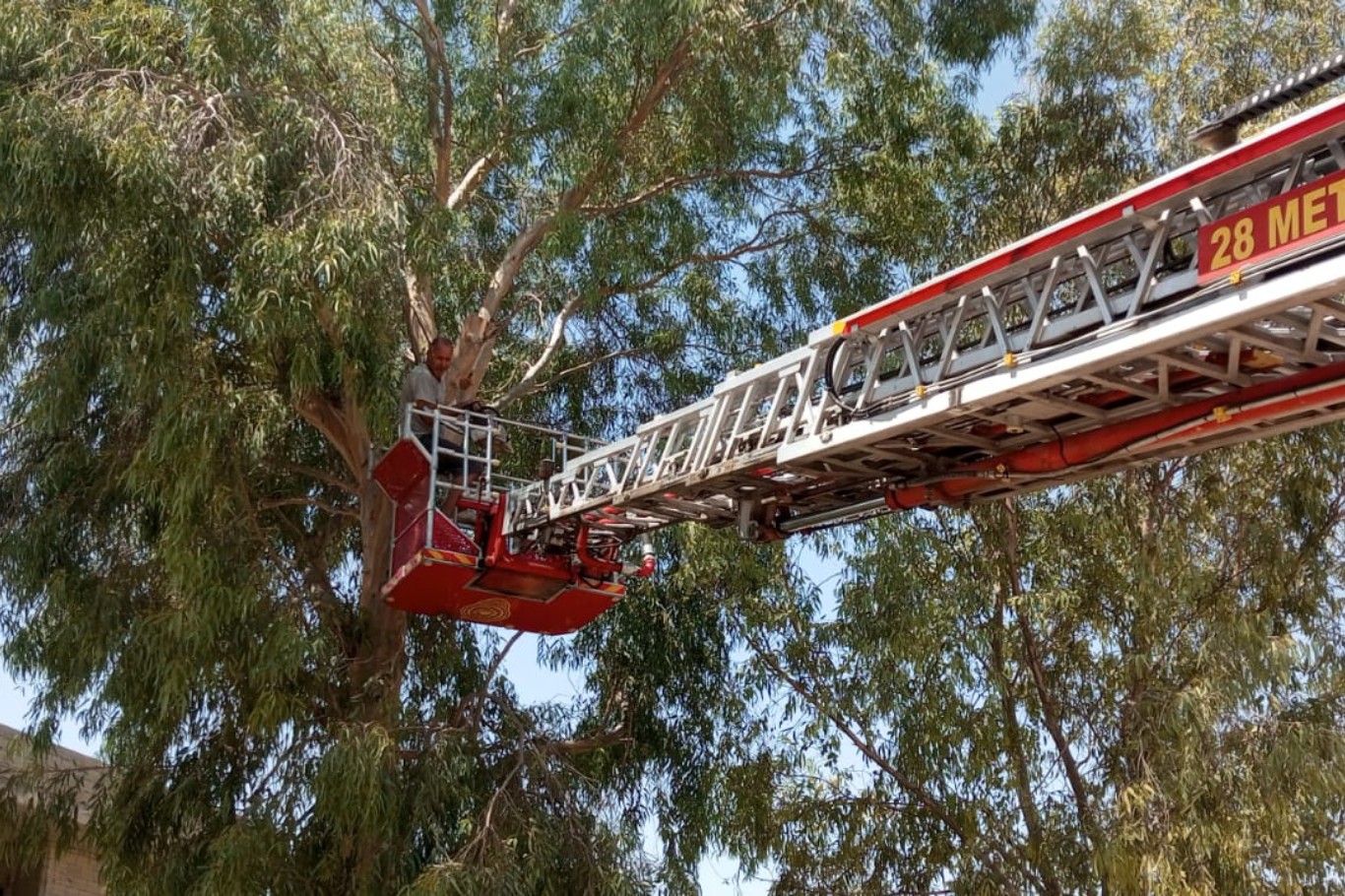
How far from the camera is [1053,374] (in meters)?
6.81

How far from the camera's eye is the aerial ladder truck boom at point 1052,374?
6.03m

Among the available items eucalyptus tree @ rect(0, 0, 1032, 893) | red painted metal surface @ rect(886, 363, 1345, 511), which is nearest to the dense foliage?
eucalyptus tree @ rect(0, 0, 1032, 893)

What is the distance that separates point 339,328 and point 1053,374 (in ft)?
19.8

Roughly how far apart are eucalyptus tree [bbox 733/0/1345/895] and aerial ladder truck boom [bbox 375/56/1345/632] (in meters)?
4.46

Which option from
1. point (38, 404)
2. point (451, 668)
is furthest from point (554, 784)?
point (38, 404)

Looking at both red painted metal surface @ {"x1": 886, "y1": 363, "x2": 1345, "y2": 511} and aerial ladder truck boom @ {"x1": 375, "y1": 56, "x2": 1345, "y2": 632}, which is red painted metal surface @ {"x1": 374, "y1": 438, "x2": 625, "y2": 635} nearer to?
aerial ladder truck boom @ {"x1": 375, "y1": 56, "x2": 1345, "y2": 632}

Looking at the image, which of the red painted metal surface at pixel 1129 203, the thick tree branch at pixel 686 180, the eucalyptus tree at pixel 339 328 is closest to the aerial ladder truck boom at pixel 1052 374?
the red painted metal surface at pixel 1129 203

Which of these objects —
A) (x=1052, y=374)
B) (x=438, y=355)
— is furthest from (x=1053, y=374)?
(x=438, y=355)

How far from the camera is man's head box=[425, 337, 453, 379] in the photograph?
12477mm

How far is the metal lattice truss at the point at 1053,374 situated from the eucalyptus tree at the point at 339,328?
3.21 metres

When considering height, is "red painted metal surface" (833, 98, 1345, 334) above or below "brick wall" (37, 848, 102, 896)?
above

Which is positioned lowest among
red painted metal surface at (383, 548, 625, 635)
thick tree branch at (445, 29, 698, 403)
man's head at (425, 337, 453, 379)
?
red painted metal surface at (383, 548, 625, 635)

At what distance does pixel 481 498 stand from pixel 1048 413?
15.9 feet

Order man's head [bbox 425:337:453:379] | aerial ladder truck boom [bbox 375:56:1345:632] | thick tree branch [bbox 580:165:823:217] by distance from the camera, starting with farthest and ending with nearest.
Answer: thick tree branch [bbox 580:165:823:217] < man's head [bbox 425:337:453:379] < aerial ladder truck boom [bbox 375:56:1345:632]
